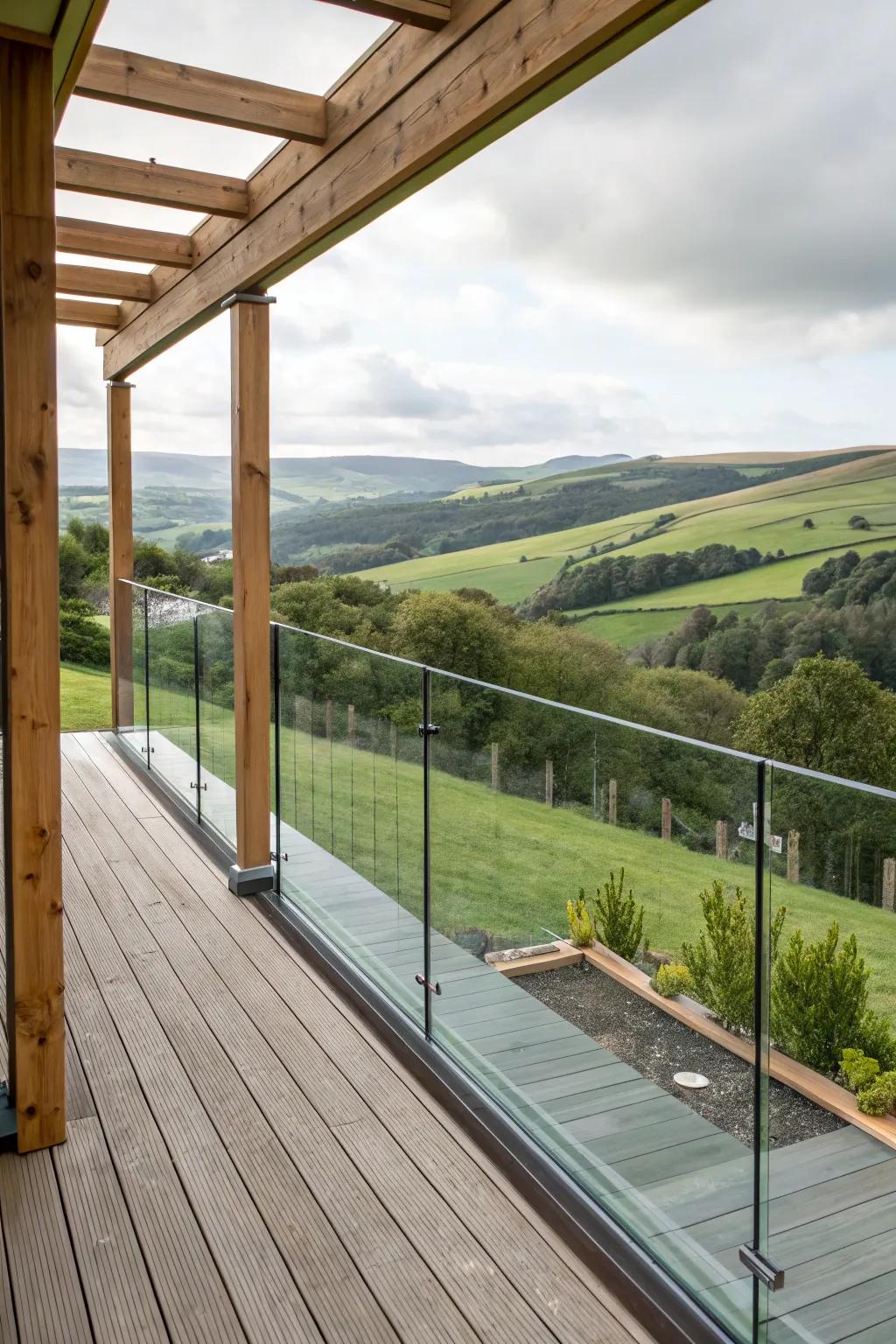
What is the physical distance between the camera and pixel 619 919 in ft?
6.45

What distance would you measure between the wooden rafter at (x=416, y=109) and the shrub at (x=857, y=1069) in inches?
64.7

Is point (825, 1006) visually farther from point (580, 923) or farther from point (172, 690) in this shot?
point (172, 690)

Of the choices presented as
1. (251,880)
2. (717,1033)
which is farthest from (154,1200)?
(251,880)

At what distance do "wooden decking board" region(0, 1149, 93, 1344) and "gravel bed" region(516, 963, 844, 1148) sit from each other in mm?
1010

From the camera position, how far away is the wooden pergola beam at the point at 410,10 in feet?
7.23

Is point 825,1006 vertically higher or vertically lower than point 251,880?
higher

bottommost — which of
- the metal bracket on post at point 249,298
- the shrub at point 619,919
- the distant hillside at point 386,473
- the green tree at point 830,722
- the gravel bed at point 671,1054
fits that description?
the green tree at point 830,722

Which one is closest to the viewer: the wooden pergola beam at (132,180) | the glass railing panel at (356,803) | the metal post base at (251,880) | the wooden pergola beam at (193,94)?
the wooden pergola beam at (193,94)

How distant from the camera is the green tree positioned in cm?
1577

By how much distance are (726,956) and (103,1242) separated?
129 centimetres

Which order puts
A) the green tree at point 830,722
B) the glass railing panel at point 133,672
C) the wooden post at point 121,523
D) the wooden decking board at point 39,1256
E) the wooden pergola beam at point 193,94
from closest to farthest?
the wooden decking board at point 39,1256
the wooden pergola beam at point 193,94
the glass railing panel at point 133,672
the wooden post at point 121,523
the green tree at point 830,722

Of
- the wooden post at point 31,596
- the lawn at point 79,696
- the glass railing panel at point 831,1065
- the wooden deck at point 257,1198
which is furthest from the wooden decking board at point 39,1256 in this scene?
the lawn at point 79,696

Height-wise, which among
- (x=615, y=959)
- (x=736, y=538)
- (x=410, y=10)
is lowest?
(x=615, y=959)

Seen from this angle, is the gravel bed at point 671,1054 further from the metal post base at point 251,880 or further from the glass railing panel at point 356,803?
the metal post base at point 251,880
